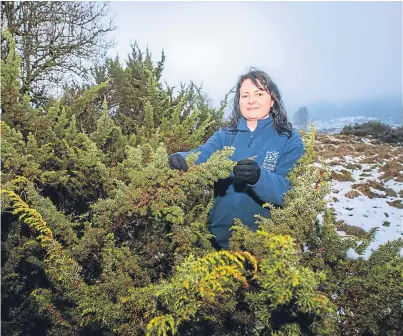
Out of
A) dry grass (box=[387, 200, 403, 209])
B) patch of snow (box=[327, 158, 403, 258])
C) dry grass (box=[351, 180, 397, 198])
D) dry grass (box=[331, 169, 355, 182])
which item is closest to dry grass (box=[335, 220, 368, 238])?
patch of snow (box=[327, 158, 403, 258])

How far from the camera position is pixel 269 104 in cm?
259

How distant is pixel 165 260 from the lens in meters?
1.78

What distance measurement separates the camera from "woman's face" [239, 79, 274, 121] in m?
2.52

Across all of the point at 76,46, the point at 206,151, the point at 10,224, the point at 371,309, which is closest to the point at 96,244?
the point at 10,224

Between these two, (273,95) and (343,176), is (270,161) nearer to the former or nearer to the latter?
(273,95)

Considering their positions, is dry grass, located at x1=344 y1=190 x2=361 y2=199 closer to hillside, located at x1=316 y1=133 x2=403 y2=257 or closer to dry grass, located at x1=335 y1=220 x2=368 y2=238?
hillside, located at x1=316 y1=133 x2=403 y2=257

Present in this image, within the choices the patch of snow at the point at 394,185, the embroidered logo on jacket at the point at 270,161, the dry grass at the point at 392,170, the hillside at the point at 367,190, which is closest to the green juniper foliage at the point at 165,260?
the embroidered logo on jacket at the point at 270,161

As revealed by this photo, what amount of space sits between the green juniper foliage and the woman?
0.60ft

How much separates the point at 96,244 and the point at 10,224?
684 millimetres

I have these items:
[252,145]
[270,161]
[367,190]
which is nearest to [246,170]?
[270,161]

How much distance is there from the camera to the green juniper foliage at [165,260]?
121 cm

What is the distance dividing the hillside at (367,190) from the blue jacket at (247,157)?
4.36 metres

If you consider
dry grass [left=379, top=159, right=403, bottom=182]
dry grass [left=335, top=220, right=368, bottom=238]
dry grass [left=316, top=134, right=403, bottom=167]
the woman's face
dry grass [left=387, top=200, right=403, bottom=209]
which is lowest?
dry grass [left=316, top=134, right=403, bottom=167]

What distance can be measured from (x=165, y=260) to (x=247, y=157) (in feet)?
3.39
